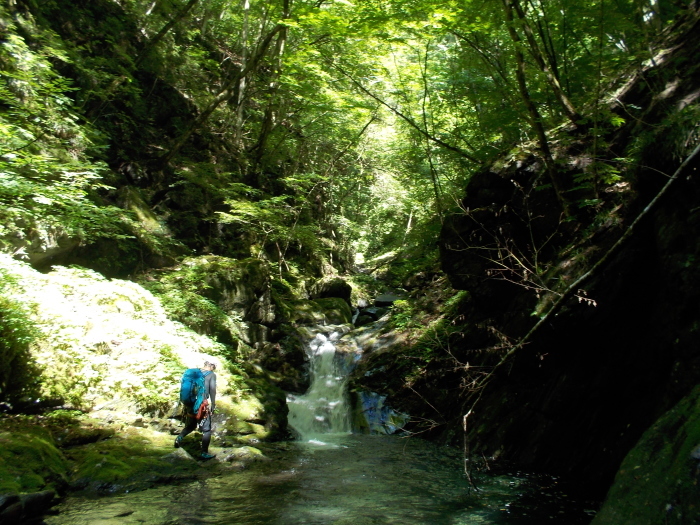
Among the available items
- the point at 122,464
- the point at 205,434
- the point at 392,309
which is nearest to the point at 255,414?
the point at 205,434

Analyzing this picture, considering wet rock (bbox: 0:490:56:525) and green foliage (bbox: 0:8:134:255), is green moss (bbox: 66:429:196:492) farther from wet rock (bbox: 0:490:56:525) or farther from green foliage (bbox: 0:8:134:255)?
green foliage (bbox: 0:8:134:255)

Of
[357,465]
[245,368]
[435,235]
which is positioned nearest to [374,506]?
[357,465]

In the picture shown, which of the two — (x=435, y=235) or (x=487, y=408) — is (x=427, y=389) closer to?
(x=487, y=408)

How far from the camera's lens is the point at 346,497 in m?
5.54

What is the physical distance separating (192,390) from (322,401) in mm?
5886

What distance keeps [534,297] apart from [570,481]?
9.49ft

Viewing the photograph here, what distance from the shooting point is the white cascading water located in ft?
35.4

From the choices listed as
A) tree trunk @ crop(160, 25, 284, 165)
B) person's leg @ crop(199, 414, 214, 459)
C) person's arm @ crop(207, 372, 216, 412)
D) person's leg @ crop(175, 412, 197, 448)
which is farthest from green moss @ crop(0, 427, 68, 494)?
tree trunk @ crop(160, 25, 284, 165)

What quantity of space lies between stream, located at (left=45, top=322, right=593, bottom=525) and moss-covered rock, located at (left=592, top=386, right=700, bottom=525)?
→ 5.91 feet

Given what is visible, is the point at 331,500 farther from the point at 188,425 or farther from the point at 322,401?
the point at 322,401

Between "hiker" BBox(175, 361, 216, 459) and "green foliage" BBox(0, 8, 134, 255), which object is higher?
"green foliage" BBox(0, 8, 134, 255)

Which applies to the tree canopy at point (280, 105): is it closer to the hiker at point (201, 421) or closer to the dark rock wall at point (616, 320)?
the dark rock wall at point (616, 320)

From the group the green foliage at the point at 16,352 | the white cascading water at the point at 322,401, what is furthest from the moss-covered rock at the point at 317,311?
the green foliage at the point at 16,352

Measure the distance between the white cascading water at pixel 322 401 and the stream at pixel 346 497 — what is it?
2.28 metres
